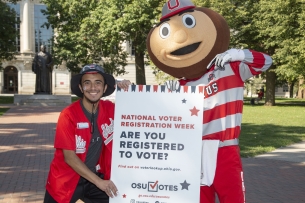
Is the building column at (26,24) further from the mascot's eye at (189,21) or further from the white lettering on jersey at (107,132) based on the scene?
the white lettering on jersey at (107,132)

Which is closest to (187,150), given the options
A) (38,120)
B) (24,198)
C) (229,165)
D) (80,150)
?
(229,165)

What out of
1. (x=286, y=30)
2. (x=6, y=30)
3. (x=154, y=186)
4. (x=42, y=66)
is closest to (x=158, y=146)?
(x=154, y=186)

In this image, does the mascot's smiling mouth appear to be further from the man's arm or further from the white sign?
the man's arm

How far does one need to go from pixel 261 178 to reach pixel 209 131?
3976 millimetres

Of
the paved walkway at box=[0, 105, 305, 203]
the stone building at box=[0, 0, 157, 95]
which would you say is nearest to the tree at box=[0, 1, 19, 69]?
the paved walkway at box=[0, 105, 305, 203]

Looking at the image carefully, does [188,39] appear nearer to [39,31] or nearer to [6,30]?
[6,30]

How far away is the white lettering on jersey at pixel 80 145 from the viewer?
340 cm

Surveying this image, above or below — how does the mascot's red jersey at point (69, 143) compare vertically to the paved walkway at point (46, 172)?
above

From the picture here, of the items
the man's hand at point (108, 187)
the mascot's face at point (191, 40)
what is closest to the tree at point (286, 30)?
the mascot's face at point (191, 40)

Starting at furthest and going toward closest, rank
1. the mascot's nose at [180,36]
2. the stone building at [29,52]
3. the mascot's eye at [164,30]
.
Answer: the stone building at [29,52] < the mascot's eye at [164,30] < the mascot's nose at [180,36]

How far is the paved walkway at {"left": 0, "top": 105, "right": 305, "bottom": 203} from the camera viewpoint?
20.2 ft

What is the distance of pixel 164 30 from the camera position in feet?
12.9

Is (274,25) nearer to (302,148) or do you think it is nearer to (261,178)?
(302,148)

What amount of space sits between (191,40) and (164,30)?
29cm
